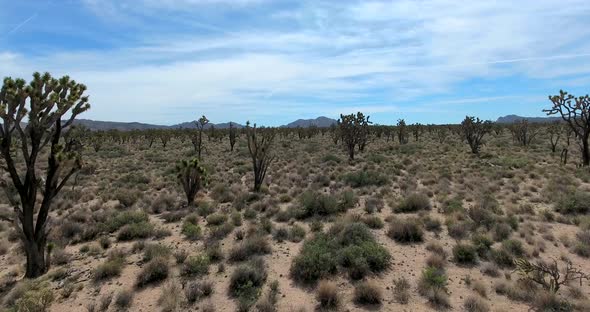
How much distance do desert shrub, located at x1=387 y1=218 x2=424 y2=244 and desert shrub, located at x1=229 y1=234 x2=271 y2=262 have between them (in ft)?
11.3

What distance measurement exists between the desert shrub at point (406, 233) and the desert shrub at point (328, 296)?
11.6 feet

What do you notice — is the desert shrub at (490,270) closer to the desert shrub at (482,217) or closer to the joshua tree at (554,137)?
the desert shrub at (482,217)

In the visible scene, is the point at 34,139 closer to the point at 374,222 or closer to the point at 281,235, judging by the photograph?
the point at 281,235

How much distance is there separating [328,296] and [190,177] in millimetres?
9258

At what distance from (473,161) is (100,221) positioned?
2113 cm

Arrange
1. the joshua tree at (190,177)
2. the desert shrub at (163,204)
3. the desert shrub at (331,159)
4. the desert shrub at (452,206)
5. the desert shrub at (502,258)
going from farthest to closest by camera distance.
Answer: the desert shrub at (331,159) < the joshua tree at (190,177) < the desert shrub at (163,204) < the desert shrub at (452,206) < the desert shrub at (502,258)

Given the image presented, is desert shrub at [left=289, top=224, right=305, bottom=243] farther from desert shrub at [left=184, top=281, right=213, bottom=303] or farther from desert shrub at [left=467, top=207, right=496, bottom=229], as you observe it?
desert shrub at [left=467, top=207, right=496, bottom=229]

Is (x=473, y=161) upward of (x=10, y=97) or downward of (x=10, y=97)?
downward

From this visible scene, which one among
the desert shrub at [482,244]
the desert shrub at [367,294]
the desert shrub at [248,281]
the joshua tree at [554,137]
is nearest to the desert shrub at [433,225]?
the desert shrub at [482,244]

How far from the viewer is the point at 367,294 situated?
6.76 meters

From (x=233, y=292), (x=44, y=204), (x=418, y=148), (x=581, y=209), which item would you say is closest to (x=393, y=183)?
(x=581, y=209)

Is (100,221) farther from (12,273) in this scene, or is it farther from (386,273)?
(386,273)

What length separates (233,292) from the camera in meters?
7.13

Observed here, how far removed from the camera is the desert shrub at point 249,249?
8648mm
